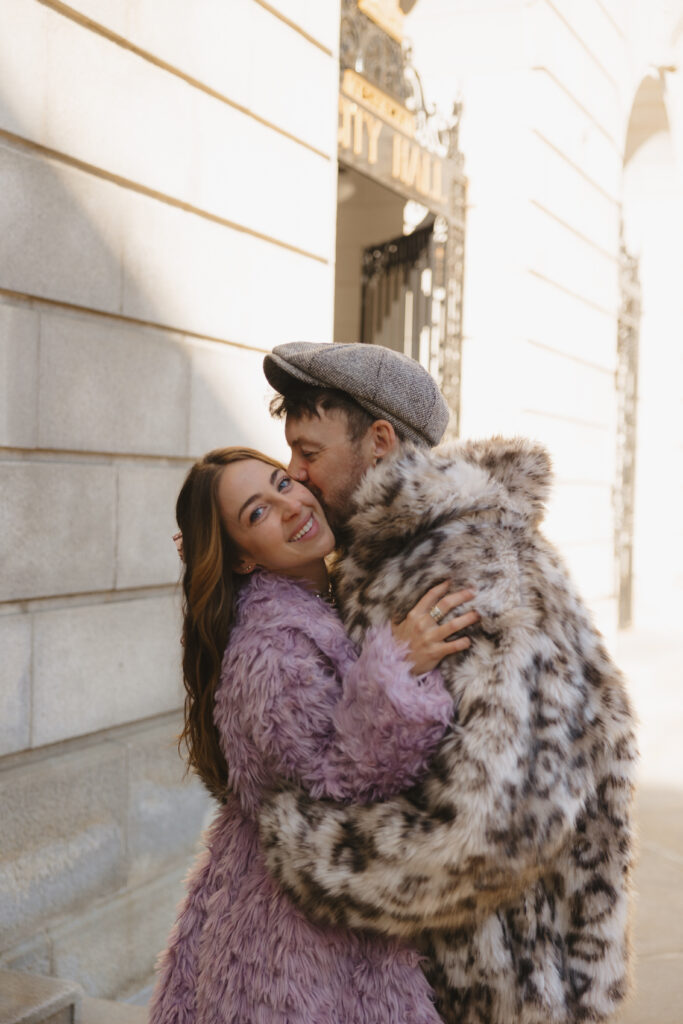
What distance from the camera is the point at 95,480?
4172 mm

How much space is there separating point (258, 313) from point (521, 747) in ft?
12.8

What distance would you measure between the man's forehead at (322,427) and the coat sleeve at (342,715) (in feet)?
1.59

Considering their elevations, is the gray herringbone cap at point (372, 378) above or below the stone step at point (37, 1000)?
above

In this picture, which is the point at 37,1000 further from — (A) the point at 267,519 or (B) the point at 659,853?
(B) the point at 659,853

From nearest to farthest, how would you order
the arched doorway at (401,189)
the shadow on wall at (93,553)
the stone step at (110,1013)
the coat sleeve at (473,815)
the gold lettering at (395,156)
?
the coat sleeve at (473,815), the stone step at (110,1013), the shadow on wall at (93,553), the arched doorway at (401,189), the gold lettering at (395,156)

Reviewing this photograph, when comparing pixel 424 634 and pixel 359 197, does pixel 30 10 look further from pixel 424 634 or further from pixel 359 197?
pixel 359 197

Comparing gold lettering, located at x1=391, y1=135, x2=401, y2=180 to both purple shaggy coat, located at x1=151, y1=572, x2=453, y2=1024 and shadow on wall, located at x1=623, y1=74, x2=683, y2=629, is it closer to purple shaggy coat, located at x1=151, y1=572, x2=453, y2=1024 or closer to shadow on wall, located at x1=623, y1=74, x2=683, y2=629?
purple shaggy coat, located at x1=151, y1=572, x2=453, y2=1024

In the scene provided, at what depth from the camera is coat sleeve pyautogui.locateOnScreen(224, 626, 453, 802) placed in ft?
5.64

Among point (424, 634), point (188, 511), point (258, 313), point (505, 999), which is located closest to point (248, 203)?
point (258, 313)

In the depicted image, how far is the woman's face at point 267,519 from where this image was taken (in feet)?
6.71

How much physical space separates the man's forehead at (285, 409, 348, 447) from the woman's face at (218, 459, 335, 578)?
147 mm

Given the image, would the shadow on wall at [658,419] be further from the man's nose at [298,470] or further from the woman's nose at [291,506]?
the woman's nose at [291,506]

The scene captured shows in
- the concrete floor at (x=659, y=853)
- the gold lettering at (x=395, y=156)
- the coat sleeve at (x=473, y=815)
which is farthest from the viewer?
the gold lettering at (x=395, y=156)

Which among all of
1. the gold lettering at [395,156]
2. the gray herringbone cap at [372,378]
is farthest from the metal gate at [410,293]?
the gray herringbone cap at [372,378]
